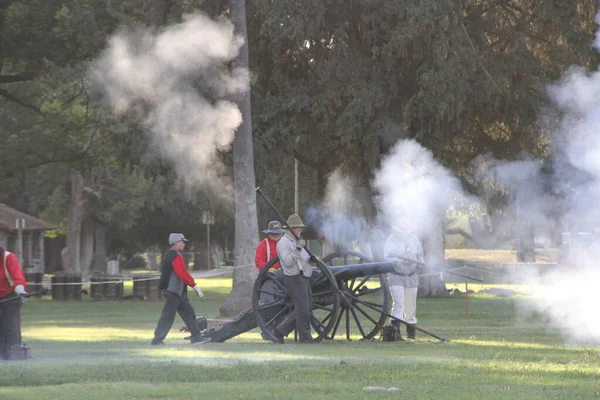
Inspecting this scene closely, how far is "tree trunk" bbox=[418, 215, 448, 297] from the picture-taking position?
3714 cm

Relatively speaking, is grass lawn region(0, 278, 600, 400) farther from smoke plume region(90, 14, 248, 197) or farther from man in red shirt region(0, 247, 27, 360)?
smoke plume region(90, 14, 248, 197)

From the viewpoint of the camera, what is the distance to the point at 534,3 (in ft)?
113

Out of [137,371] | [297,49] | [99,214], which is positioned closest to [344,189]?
[297,49]

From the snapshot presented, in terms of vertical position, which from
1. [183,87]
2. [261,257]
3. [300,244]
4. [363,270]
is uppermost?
[183,87]

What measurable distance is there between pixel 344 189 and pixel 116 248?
5504 cm

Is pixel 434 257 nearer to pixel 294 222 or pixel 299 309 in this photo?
pixel 294 222

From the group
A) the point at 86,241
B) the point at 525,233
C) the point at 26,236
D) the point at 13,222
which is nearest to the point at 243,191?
the point at 525,233

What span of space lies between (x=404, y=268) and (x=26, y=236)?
47.1m

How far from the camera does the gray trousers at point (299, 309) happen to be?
18.9 meters

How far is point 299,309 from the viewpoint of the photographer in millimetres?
18922

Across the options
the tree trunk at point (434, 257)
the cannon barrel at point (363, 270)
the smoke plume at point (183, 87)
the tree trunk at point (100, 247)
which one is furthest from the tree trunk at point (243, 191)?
the tree trunk at point (100, 247)

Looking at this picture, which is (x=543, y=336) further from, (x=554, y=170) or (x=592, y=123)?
(x=554, y=170)

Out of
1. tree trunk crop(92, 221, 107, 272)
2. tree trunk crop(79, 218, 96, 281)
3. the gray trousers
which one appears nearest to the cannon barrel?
the gray trousers

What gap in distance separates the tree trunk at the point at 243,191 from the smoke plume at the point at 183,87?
0.26 meters
